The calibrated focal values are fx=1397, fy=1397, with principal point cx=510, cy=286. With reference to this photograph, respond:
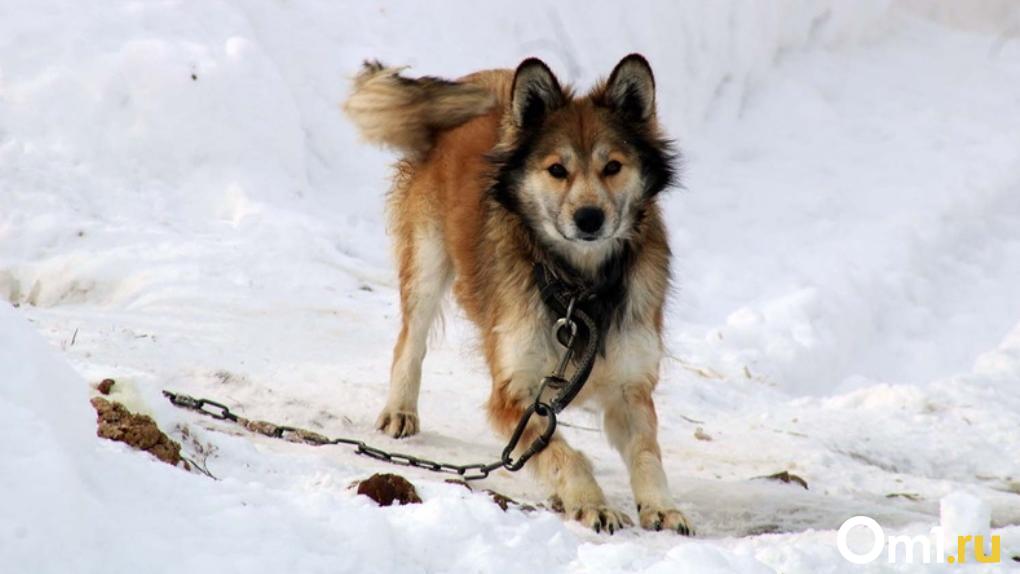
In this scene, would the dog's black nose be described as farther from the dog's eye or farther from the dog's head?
the dog's eye

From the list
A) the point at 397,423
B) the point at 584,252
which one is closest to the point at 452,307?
the point at 397,423

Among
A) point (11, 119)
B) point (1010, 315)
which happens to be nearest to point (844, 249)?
point (1010, 315)

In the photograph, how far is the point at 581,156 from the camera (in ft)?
15.1

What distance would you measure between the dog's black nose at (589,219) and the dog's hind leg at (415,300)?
1504mm

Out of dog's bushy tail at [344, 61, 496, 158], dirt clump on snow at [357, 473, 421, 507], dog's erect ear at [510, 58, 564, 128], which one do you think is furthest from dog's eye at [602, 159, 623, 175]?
dirt clump on snow at [357, 473, 421, 507]

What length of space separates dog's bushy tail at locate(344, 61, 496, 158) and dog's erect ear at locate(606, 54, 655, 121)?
1.08m

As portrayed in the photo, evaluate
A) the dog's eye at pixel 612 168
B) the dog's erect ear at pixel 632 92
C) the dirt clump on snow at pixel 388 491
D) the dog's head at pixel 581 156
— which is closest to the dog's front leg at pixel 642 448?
the dog's head at pixel 581 156

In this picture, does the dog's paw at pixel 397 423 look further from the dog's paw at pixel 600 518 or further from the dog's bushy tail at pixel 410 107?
the dog's paw at pixel 600 518

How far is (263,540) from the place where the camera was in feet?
8.98

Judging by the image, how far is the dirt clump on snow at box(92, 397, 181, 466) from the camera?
11.4ft

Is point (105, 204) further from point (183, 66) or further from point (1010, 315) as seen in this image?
point (1010, 315)

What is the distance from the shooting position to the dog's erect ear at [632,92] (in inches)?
188

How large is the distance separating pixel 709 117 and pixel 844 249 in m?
2.03

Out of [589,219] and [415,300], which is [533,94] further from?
[415,300]
